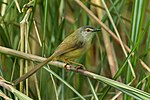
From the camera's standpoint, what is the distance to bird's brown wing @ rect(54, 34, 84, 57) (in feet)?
6.75

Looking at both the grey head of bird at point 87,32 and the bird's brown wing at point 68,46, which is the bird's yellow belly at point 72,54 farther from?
the grey head of bird at point 87,32

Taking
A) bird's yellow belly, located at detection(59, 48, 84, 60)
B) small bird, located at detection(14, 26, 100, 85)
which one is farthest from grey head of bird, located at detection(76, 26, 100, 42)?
bird's yellow belly, located at detection(59, 48, 84, 60)

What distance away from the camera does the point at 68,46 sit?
82.9 inches

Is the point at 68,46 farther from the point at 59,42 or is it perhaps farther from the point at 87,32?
the point at 59,42

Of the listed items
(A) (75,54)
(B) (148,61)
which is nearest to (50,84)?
(A) (75,54)

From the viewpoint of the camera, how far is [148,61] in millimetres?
2822

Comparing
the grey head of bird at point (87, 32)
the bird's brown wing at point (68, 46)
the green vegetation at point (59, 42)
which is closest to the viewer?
the green vegetation at point (59, 42)

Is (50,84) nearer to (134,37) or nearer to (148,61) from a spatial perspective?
(148,61)

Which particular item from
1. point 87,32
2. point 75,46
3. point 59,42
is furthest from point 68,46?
point 59,42

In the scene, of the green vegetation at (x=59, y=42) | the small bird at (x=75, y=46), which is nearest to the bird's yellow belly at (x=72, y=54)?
the small bird at (x=75, y=46)

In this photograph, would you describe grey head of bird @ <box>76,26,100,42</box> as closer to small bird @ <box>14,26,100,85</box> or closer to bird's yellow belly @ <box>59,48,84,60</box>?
small bird @ <box>14,26,100,85</box>

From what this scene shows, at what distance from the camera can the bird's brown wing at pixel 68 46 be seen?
2057mm

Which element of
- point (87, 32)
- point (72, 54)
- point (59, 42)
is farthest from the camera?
point (59, 42)

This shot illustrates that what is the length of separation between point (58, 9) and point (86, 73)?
3.36 ft
